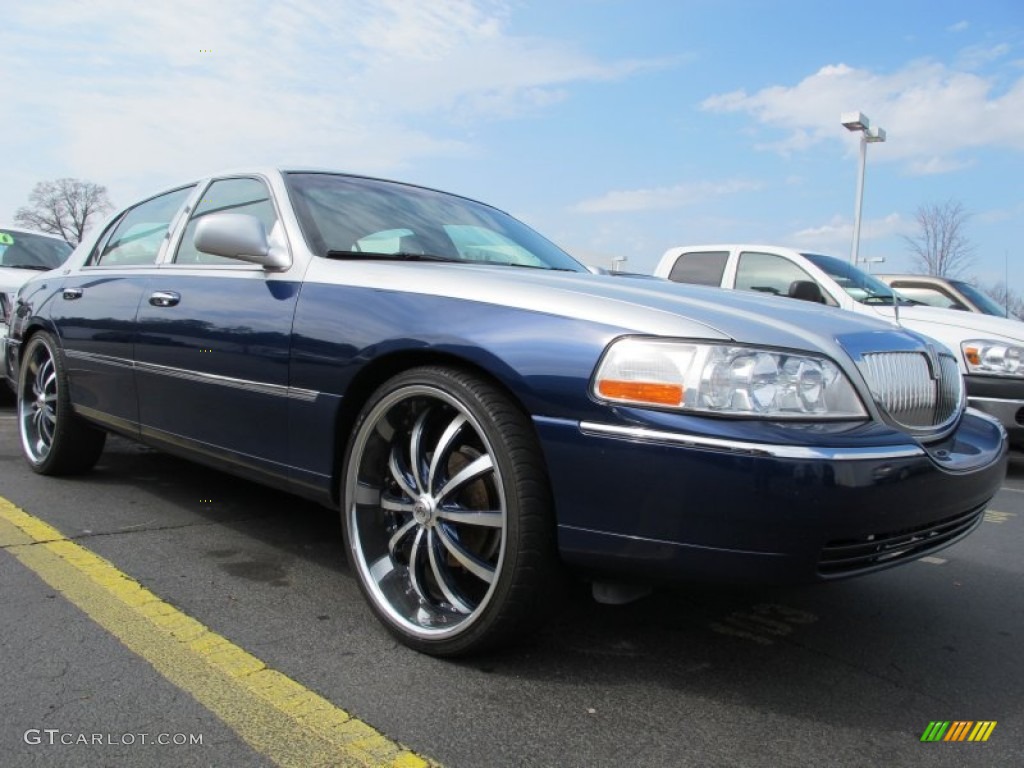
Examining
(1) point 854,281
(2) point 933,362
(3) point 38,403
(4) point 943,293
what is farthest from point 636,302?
(4) point 943,293

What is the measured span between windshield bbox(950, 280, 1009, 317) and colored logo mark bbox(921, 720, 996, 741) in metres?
5.85

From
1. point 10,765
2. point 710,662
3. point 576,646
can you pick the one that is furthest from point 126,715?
point 710,662

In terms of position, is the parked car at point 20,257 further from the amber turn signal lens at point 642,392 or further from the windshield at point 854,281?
the windshield at point 854,281

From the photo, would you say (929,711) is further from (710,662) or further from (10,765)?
(10,765)

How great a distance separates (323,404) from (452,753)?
1202 mm

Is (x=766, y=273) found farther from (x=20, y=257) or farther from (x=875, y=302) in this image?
(x=20, y=257)

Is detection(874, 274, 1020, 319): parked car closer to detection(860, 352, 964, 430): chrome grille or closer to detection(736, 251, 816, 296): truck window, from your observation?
detection(736, 251, 816, 296): truck window

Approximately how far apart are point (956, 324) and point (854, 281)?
3.03ft

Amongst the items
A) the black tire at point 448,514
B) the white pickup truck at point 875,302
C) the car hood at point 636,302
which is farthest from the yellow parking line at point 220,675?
the white pickup truck at point 875,302

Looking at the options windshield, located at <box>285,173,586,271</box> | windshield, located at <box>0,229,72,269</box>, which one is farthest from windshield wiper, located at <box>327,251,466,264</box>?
windshield, located at <box>0,229,72,269</box>

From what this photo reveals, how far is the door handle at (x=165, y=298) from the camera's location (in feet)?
11.0

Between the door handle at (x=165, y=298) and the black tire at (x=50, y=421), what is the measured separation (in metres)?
1.11

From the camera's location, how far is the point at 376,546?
2.62m

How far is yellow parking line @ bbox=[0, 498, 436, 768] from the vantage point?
1876 millimetres
